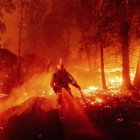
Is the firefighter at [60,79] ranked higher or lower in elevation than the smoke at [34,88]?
higher

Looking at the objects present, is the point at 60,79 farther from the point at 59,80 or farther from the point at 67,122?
the point at 67,122

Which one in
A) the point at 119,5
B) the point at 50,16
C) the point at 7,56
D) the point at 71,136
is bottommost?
the point at 71,136

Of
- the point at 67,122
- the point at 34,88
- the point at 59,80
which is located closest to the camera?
the point at 67,122

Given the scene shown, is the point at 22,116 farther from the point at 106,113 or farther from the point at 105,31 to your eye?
the point at 105,31

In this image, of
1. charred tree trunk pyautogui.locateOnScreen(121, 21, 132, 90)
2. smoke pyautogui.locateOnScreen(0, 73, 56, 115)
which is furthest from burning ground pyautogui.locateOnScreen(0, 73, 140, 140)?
smoke pyautogui.locateOnScreen(0, 73, 56, 115)

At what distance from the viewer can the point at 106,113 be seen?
13.4 metres

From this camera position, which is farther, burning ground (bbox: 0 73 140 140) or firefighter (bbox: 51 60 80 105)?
firefighter (bbox: 51 60 80 105)

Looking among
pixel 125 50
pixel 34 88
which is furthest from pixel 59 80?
pixel 34 88

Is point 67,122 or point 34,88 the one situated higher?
point 67,122

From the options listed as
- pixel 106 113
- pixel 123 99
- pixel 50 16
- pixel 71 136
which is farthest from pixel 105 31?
pixel 50 16

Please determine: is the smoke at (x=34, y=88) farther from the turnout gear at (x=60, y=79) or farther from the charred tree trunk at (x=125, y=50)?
the turnout gear at (x=60, y=79)

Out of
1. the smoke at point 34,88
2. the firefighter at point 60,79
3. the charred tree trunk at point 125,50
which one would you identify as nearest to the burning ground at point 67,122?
the firefighter at point 60,79

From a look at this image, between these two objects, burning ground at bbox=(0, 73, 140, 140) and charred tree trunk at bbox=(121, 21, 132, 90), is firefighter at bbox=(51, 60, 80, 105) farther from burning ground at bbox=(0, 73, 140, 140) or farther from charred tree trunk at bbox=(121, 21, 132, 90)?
charred tree trunk at bbox=(121, 21, 132, 90)

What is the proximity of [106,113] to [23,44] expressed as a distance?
48.0 metres
